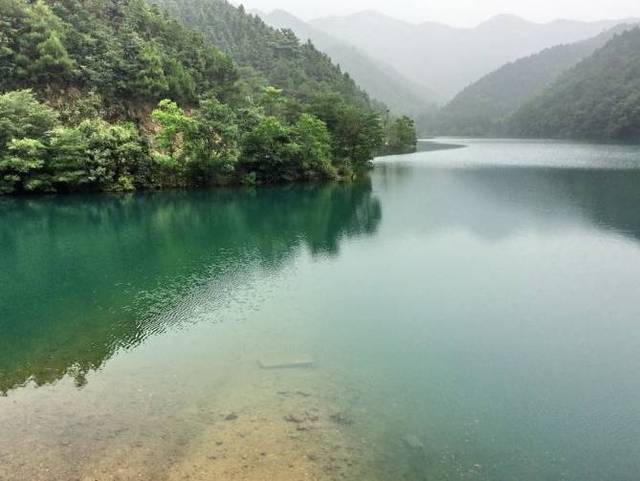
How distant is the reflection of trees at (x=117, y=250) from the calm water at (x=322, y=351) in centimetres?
14

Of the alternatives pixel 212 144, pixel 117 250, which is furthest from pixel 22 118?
pixel 117 250

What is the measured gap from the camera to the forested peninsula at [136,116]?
40.8 m

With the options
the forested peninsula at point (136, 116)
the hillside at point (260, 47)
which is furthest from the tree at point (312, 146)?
the hillside at point (260, 47)

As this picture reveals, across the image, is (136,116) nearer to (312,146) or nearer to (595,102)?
(312,146)

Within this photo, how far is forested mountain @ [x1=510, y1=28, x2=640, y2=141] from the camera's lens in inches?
4158

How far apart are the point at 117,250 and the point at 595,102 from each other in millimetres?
125271

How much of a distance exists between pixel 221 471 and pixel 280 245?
1758cm

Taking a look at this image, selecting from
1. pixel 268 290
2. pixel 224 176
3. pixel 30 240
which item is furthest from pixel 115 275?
pixel 224 176

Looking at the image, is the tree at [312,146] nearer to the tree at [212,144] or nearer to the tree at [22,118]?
the tree at [212,144]

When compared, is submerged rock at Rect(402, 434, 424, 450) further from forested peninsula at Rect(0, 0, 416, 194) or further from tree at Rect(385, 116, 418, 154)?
tree at Rect(385, 116, 418, 154)

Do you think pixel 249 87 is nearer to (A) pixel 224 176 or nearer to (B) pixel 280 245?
(A) pixel 224 176

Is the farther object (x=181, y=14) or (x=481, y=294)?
(x=181, y=14)

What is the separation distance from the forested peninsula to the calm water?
13.6 metres

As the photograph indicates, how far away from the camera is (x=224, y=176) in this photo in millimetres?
46125
